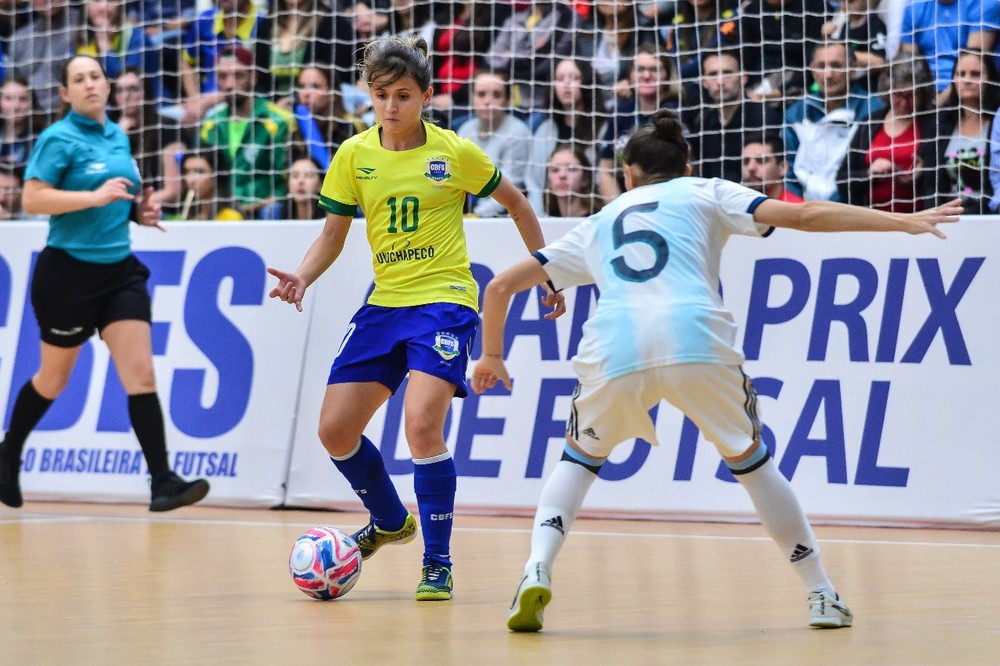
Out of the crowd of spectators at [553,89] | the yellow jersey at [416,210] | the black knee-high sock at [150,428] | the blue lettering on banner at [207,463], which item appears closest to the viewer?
the yellow jersey at [416,210]

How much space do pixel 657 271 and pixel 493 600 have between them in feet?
4.77

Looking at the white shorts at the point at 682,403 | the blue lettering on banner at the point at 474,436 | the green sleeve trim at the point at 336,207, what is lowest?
the blue lettering on banner at the point at 474,436

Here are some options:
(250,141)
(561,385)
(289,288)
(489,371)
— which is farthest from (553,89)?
(489,371)

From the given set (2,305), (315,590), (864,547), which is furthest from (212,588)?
(2,305)

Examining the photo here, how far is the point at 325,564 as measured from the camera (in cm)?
513

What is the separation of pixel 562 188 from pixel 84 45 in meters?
4.67

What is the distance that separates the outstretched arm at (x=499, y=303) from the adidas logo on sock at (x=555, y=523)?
43 centimetres

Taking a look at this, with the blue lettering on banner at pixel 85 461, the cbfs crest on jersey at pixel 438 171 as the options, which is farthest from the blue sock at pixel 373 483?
the blue lettering on banner at pixel 85 461

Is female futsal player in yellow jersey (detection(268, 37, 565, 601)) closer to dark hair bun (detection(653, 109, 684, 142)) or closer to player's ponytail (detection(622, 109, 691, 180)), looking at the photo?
player's ponytail (detection(622, 109, 691, 180))

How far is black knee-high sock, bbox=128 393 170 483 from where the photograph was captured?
7879 mm

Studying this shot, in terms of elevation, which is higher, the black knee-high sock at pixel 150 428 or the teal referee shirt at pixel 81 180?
the teal referee shirt at pixel 81 180

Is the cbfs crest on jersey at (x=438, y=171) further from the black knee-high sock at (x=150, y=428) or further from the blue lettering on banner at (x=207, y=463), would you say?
the blue lettering on banner at (x=207, y=463)

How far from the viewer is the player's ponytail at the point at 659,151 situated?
15.0 feet

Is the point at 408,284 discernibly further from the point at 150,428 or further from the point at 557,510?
the point at 150,428
